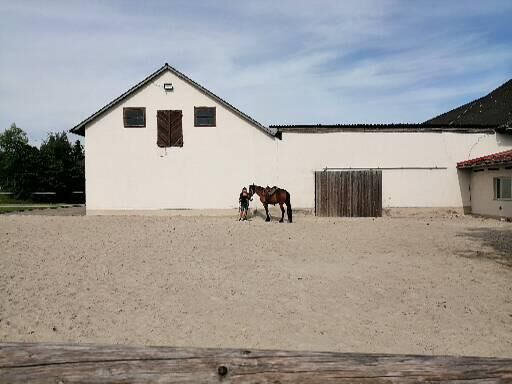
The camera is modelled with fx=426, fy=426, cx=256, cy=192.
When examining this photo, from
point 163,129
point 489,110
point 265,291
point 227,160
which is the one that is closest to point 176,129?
point 163,129

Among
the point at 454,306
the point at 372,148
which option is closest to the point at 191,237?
the point at 454,306

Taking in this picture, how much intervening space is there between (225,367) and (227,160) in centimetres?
1842

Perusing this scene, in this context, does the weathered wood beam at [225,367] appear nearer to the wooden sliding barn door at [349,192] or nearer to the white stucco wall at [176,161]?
the white stucco wall at [176,161]

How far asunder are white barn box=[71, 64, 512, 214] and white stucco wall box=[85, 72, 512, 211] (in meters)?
0.05

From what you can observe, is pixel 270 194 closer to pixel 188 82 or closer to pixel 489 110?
pixel 188 82

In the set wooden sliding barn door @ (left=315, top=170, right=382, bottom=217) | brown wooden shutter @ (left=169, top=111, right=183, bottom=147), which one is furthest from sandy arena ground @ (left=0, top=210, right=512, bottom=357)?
brown wooden shutter @ (left=169, top=111, right=183, bottom=147)

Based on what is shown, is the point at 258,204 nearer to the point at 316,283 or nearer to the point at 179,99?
the point at 179,99

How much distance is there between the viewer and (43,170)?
4259 cm

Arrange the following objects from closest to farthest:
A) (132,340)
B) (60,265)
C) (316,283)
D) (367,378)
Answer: (367,378)
(132,340)
(316,283)
(60,265)

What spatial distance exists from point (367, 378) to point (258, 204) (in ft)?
60.2

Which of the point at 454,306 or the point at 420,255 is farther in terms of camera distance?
the point at 420,255

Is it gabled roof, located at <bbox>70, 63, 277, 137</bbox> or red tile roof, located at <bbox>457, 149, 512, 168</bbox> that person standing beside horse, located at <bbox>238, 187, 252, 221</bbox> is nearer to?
gabled roof, located at <bbox>70, 63, 277, 137</bbox>

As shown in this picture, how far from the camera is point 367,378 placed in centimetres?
168

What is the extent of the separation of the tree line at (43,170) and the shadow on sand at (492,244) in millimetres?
39458
